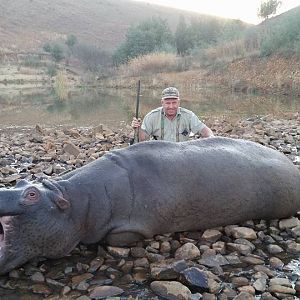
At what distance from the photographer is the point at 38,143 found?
1095 cm

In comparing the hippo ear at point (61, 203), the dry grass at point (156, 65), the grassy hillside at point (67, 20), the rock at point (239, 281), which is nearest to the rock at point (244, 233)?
the rock at point (239, 281)

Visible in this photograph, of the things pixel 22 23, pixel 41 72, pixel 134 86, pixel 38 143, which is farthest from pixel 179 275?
pixel 22 23

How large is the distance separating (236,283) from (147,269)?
788 millimetres

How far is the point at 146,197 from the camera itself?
180 inches

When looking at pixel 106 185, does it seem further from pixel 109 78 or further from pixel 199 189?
pixel 109 78

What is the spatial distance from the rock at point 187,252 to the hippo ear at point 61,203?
112 cm

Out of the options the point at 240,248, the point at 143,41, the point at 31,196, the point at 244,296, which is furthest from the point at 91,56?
the point at 244,296

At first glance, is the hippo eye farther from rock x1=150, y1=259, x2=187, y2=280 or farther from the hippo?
rock x1=150, y1=259, x2=187, y2=280

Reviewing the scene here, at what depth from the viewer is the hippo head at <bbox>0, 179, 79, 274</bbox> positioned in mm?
3832

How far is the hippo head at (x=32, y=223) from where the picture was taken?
3.83m

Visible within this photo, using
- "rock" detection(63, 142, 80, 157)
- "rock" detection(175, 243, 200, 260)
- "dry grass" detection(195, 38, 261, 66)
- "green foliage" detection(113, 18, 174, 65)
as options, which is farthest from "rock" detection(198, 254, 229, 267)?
"green foliage" detection(113, 18, 174, 65)

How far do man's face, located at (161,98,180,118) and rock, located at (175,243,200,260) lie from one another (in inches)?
123

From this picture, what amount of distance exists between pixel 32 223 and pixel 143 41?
180 feet

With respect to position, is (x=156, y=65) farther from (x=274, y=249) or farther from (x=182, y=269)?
(x=182, y=269)
